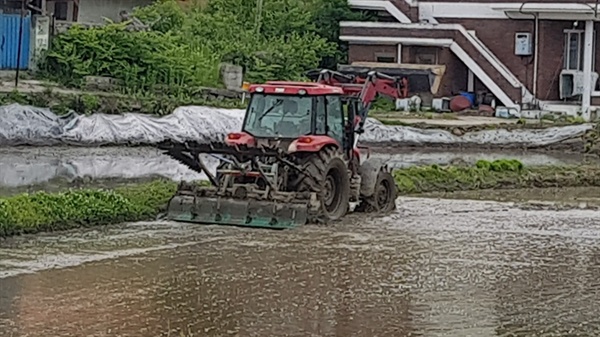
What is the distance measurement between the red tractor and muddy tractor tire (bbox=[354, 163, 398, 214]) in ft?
0.05

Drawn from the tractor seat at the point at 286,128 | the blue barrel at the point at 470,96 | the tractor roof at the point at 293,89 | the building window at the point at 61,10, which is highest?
the building window at the point at 61,10

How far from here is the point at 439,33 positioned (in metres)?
40.3

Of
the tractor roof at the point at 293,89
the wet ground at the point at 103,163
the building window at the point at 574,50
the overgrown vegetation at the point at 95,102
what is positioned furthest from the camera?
the building window at the point at 574,50

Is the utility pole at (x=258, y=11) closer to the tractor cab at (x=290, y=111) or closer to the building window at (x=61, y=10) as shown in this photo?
the building window at (x=61, y=10)

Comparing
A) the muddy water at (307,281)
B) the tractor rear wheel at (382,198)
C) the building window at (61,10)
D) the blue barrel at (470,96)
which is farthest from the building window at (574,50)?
the muddy water at (307,281)

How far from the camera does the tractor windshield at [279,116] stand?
16.5 m

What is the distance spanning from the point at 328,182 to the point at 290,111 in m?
1.09

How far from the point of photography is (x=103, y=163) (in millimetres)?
23125

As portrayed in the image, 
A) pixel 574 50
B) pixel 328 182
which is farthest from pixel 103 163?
pixel 574 50

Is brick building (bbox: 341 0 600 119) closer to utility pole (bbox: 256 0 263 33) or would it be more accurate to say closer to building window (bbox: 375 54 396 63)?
building window (bbox: 375 54 396 63)

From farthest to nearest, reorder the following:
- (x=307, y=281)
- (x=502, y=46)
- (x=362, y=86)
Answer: (x=502, y=46) < (x=362, y=86) < (x=307, y=281)

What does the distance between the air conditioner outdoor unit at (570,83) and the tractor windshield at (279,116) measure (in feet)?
80.4

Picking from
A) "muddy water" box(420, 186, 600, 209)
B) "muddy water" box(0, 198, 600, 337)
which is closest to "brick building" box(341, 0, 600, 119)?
"muddy water" box(420, 186, 600, 209)

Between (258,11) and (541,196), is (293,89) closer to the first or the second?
(541,196)
